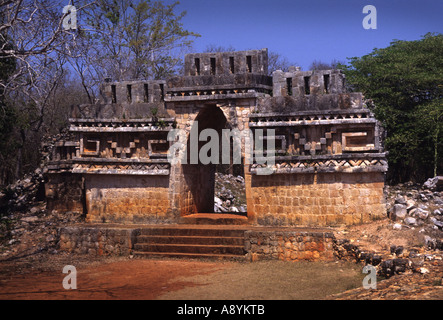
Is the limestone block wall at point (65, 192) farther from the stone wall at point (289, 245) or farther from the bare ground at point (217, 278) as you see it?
the stone wall at point (289, 245)

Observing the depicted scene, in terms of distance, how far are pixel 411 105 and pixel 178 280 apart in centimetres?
1691

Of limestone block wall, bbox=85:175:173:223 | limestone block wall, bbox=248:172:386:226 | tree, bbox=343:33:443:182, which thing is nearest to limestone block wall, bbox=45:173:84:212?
limestone block wall, bbox=85:175:173:223

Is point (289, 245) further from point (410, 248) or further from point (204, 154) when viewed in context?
point (204, 154)

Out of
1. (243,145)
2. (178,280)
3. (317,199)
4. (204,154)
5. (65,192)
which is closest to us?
(178,280)

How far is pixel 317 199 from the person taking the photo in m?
11.5

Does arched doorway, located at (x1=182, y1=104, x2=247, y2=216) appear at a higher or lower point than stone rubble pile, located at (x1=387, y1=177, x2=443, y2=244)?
higher

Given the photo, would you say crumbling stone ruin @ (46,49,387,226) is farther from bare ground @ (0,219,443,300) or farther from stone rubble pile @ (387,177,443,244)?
bare ground @ (0,219,443,300)

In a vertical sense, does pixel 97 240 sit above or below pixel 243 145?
below

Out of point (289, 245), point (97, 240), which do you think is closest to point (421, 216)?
point (289, 245)

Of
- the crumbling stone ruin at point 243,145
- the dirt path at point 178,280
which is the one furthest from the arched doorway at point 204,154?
the dirt path at point 178,280

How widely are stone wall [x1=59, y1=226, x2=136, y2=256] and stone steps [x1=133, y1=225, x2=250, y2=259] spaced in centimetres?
29

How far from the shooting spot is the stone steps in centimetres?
1076
